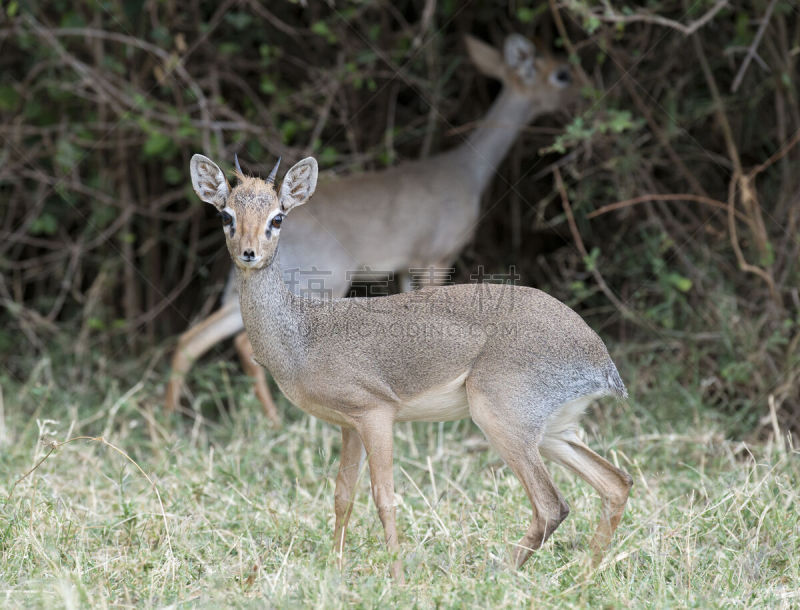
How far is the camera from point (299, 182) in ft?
13.2

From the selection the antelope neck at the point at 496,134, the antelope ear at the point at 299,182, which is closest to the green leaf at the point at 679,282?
the antelope neck at the point at 496,134

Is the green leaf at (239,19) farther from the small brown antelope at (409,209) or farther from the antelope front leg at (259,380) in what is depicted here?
the antelope front leg at (259,380)

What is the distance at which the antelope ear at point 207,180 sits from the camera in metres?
3.88

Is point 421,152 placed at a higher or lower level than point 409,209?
higher

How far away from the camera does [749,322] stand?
5750 millimetres

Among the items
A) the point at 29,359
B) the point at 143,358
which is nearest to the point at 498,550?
the point at 143,358

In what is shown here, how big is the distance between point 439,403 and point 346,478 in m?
0.50

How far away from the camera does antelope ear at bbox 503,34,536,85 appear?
727cm

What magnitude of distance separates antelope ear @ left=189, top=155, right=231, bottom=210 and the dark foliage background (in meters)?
2.19

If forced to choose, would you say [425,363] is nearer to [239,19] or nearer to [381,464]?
[381,464]

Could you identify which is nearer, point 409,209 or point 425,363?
point 425,363

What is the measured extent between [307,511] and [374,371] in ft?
3.08

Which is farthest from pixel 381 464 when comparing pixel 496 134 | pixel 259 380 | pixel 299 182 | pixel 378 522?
pixel 496 134

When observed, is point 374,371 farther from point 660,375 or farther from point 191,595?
point 660,375
